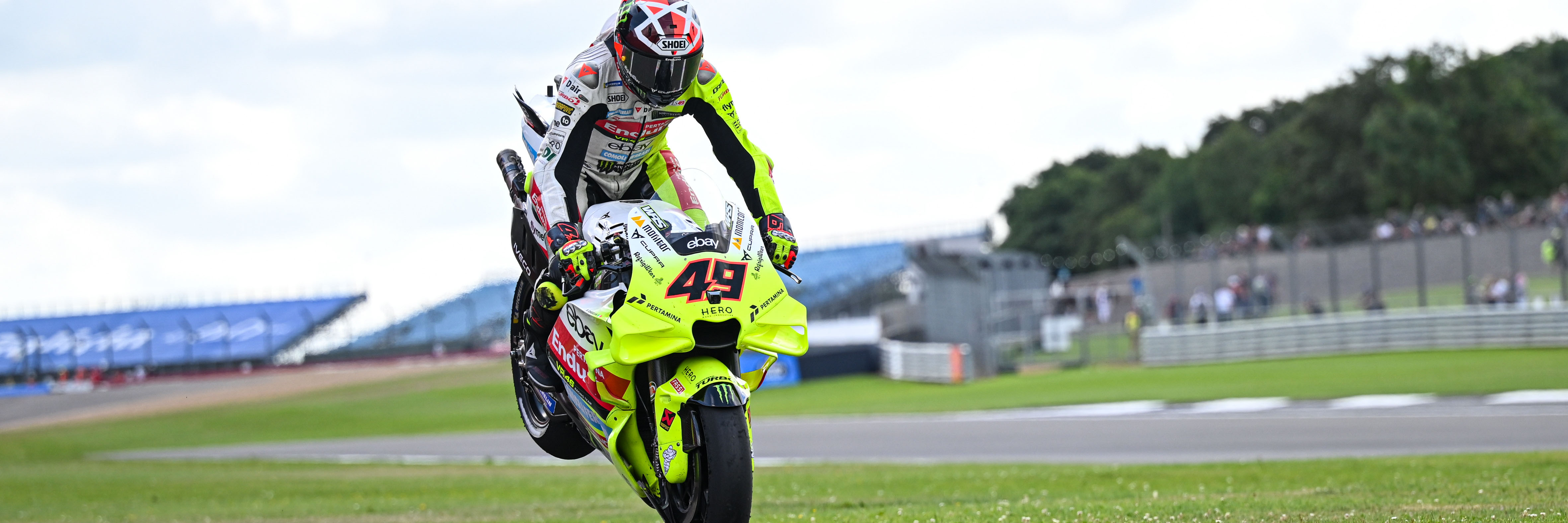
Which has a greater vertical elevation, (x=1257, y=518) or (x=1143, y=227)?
(x=1143, y=227)

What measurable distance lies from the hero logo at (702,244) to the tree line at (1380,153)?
66.9 meters

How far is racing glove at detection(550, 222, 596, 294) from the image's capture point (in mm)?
6969

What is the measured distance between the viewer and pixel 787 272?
7.07 meters

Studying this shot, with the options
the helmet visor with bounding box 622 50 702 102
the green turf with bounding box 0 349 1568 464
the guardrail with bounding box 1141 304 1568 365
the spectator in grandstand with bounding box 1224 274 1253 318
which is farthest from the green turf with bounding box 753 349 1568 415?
the helmet visor with bounding box 622 50 702 102

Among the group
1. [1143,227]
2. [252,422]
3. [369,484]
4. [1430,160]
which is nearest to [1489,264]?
[369,484]

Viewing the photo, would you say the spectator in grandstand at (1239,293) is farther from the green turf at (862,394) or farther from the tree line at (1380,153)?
the tree line at (1380,153)

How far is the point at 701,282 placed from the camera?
21.4ft

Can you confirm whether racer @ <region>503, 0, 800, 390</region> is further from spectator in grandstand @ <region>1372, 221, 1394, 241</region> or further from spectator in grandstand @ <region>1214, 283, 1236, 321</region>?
spectator in grandstand @ <region>1214, 283, 1236, 321</region>

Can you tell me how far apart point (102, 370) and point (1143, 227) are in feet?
217

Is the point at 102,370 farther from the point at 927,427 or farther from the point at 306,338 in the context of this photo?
the point at 927,427

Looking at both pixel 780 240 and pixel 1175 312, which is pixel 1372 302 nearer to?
pixel 1175 312

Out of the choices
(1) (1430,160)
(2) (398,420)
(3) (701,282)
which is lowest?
(2) (398,420)

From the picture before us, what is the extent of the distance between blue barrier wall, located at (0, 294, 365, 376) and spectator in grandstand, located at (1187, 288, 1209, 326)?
40049 mm

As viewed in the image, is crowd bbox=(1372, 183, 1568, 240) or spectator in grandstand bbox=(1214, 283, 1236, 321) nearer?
crowd bbox=(1372, 183, 1568, 240)
